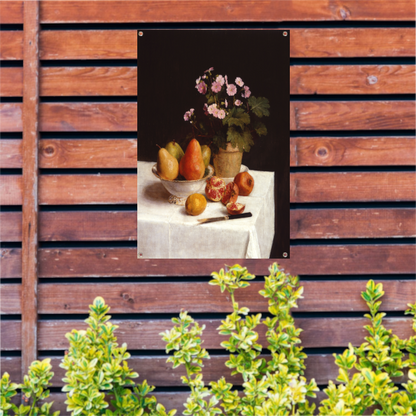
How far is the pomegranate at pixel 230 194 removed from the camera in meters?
1.80

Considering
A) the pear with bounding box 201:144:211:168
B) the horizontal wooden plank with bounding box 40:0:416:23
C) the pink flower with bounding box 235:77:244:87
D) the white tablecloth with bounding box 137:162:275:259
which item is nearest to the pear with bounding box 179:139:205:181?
the pear with bounding box 201:144:211:168

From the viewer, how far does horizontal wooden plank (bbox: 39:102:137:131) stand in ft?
5.98

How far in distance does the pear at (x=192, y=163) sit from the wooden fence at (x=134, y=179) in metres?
0.26

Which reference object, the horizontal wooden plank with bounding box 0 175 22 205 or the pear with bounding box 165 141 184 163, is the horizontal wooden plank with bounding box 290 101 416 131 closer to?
the pear with bounding box 165 141 184 163

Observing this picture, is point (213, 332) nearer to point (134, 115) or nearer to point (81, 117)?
point (134, 115)

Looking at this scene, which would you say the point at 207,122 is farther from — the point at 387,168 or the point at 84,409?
the point at 84,409

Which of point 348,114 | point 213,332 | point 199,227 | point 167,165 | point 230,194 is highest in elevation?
point 348,114

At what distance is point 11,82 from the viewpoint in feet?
5.99

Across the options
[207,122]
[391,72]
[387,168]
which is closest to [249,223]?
[207,122]

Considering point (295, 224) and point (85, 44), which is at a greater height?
point (85, 44)

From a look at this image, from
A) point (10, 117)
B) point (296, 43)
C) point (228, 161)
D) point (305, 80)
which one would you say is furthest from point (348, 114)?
point (10, 117)

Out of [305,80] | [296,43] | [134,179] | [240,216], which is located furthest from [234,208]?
[296,43]

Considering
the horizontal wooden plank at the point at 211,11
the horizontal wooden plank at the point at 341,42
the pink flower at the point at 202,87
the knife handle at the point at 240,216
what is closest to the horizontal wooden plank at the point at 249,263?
the knife handle at the point at 240,216

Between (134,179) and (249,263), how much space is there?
721 mm
